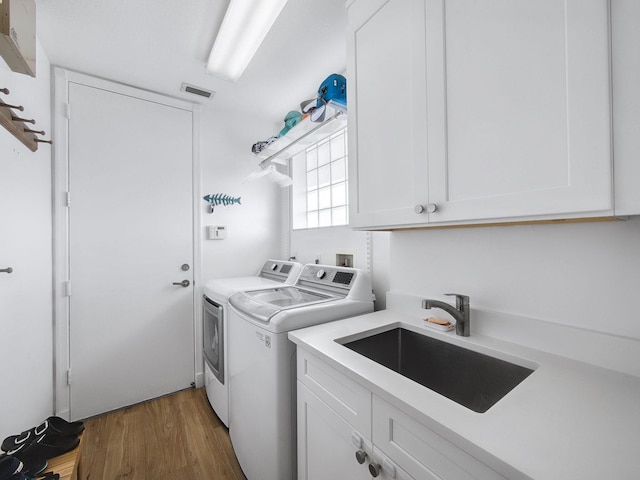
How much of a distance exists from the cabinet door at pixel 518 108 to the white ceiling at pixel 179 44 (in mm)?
906

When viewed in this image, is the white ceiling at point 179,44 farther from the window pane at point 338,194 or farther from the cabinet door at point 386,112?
the window pane at point 338,194

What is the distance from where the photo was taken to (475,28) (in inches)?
33.9

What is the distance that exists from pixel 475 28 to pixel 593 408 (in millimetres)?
1127

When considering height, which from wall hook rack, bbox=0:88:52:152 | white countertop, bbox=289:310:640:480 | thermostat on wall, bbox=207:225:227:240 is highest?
wall hook rack, bbox=0:88:52:152

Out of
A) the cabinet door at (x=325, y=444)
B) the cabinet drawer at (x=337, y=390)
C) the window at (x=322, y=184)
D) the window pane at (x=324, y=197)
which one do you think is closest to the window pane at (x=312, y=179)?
the window at (x=322, y=184)

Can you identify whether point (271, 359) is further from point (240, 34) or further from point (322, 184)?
point (240, 34)

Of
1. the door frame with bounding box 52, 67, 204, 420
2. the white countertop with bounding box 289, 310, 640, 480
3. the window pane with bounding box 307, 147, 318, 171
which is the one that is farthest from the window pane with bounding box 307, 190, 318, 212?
the door frame with bounding box 52, 67, 204, 420

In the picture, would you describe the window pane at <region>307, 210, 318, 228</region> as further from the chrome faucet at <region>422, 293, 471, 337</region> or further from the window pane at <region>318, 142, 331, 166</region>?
the chrome faucet at <region>422, 293, 471, 337</region>

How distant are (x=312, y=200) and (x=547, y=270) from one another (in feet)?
6.04

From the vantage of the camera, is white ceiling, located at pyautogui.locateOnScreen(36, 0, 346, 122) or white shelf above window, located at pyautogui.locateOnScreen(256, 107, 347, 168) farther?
white shelf above window, located at pyautogui.locateOnScreen(256, 107, 347, 168)

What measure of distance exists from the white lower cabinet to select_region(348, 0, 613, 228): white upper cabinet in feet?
2.10

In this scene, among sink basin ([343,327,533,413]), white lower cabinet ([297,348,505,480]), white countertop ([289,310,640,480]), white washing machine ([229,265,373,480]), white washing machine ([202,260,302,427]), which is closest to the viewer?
white countertop ([289,310,640,480])

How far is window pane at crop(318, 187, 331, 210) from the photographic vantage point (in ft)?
7.55

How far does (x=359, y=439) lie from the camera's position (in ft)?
2.78
